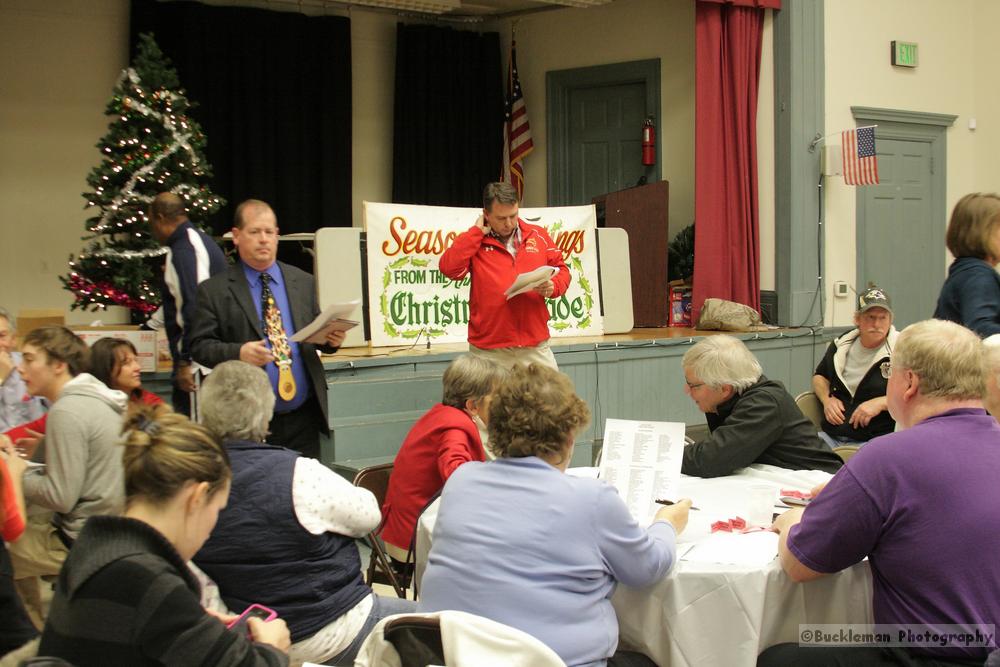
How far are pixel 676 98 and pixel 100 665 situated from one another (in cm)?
840

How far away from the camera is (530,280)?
14.8 feet

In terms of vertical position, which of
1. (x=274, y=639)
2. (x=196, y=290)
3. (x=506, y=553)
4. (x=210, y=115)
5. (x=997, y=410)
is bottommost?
(x=274, y=639)

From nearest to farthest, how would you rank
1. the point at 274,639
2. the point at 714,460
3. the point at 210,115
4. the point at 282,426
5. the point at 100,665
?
1. the point at 100,665
2. the point at 274,639
3. the point at 714,460
4. the point at 282,426
5. the point at 210,115

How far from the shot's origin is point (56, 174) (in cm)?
829

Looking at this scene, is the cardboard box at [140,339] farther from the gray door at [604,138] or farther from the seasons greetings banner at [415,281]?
the gray door at [604,138]

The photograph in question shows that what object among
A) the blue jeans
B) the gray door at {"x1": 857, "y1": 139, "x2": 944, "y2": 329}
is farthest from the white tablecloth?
the gray door at {"x1": 857, "y1": 139, "x2": 944, "y2": 329}

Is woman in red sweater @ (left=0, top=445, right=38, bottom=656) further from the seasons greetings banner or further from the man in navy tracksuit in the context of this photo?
the seasons greetings banner

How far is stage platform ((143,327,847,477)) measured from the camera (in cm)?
518

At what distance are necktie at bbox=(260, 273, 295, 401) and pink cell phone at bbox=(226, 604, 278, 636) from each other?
1535mm

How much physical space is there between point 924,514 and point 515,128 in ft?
27.7

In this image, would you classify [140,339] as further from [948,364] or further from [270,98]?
[270,98]

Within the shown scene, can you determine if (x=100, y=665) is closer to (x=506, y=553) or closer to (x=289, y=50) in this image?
(x=506, y=553)

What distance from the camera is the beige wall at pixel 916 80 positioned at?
26.1 feet

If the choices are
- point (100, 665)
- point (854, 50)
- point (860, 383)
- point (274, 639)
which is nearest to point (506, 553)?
point (274, 639)
